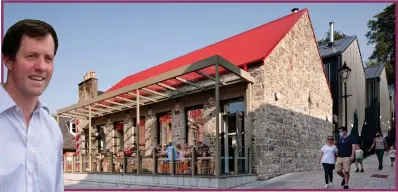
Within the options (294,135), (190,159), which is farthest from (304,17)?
(190,159)

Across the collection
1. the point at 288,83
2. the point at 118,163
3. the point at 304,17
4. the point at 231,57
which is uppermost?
the point at 304,17

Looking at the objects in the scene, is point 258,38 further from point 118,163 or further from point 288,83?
point 118,163

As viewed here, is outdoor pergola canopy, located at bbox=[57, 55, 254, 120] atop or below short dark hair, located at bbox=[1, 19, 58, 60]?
atop

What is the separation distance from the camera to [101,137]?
39.4 ft

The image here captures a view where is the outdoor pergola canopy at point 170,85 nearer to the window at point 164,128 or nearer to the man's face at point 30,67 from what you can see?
the window at point 164,128

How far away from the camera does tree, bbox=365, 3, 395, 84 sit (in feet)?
18.2

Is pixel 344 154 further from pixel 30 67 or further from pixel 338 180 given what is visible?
pixel 30 67

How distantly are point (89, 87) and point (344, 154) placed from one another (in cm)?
748

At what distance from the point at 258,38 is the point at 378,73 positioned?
2.61 meters

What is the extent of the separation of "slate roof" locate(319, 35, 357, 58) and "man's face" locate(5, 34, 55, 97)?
19.6 ft

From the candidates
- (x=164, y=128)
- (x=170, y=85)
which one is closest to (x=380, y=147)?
(x=170, y=85)

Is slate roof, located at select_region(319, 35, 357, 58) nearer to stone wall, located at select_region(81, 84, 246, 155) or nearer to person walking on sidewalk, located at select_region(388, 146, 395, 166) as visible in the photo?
stone wall, located at select_region(81, 84, 246, 155)

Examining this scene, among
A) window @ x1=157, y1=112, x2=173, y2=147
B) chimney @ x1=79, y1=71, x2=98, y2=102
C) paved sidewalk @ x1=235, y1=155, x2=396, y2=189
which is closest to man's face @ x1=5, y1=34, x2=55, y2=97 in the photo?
paved sidewalk @ x1=235, y1=155, x2=396, y2=189

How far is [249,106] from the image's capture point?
7516 mm
